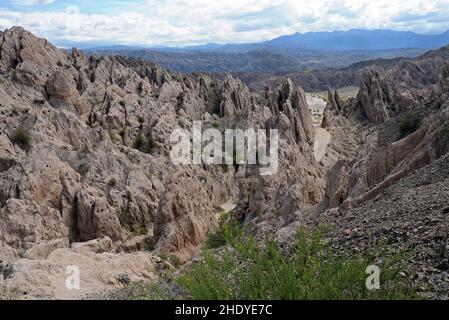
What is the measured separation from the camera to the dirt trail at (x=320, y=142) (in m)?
55.7

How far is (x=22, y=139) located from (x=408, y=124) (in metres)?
25.5

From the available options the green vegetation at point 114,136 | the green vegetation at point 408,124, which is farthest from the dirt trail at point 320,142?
the green vegetation at point 408,124

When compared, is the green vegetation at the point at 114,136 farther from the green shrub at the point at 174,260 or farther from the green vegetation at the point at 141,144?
the green shrub at the point at 174,260

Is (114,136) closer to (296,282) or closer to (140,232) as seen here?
(140,232)

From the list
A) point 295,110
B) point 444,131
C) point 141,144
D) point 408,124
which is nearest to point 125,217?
point 408,124

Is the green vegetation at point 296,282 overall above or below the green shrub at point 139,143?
above

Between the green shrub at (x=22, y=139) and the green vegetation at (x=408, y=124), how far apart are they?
24.2 metres

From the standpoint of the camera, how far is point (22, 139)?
35625 millimetres

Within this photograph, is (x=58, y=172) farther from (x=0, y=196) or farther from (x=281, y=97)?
(x=281, y=97)

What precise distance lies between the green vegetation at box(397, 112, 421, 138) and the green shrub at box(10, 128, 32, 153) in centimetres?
2416

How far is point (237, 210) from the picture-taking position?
98.2 feet

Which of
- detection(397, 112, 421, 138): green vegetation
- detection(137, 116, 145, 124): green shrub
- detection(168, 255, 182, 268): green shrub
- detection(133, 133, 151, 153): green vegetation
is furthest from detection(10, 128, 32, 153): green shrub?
detection(397, 112, 421, 138): green vegetation

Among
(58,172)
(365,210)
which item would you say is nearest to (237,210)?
(58,172)

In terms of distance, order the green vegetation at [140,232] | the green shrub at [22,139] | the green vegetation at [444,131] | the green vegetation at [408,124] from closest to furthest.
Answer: the green vegetation at [444,131] < the green vegetation at [408,124] < the green vegetation at [140,232] < the green shrub at [22,139]
